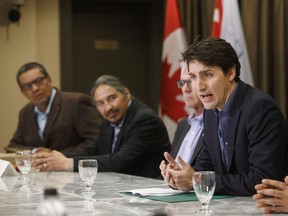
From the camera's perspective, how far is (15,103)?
700 centimetres

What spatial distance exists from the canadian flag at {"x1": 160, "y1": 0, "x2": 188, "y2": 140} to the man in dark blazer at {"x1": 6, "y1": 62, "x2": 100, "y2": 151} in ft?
2.31

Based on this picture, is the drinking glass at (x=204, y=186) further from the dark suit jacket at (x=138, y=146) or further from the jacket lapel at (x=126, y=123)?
the jacket lapel at (x=126, y=123)

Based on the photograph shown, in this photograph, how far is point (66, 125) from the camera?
18.0 feet

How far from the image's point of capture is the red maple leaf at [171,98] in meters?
5.89

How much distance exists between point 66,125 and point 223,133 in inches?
103

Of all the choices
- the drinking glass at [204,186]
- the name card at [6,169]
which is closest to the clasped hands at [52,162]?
the name card at [6,169]

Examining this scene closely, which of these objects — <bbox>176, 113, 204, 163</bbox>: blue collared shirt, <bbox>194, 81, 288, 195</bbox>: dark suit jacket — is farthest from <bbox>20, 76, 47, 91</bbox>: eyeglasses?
<bbox>194, 81, 288, 195</bbox>: dark suit jacket

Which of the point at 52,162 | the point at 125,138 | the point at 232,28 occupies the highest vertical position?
the point at 232,28

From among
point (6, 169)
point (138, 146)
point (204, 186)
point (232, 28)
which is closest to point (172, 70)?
point (232, 28)

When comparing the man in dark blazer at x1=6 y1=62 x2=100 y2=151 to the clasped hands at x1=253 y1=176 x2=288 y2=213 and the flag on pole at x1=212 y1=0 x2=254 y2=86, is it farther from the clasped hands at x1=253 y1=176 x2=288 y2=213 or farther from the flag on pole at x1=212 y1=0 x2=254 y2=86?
the clasped hands at x1=253 y1=176 x2=288 y2=213

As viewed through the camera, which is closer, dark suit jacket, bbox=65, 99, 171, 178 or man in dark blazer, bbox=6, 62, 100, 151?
dark suit jacket, bbox=65, 99, 171, 178

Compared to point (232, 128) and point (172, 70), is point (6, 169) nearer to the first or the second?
point (232, 128)

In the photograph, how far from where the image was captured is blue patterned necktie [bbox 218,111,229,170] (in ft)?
9.94

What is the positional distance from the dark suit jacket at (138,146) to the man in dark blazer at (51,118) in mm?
967
